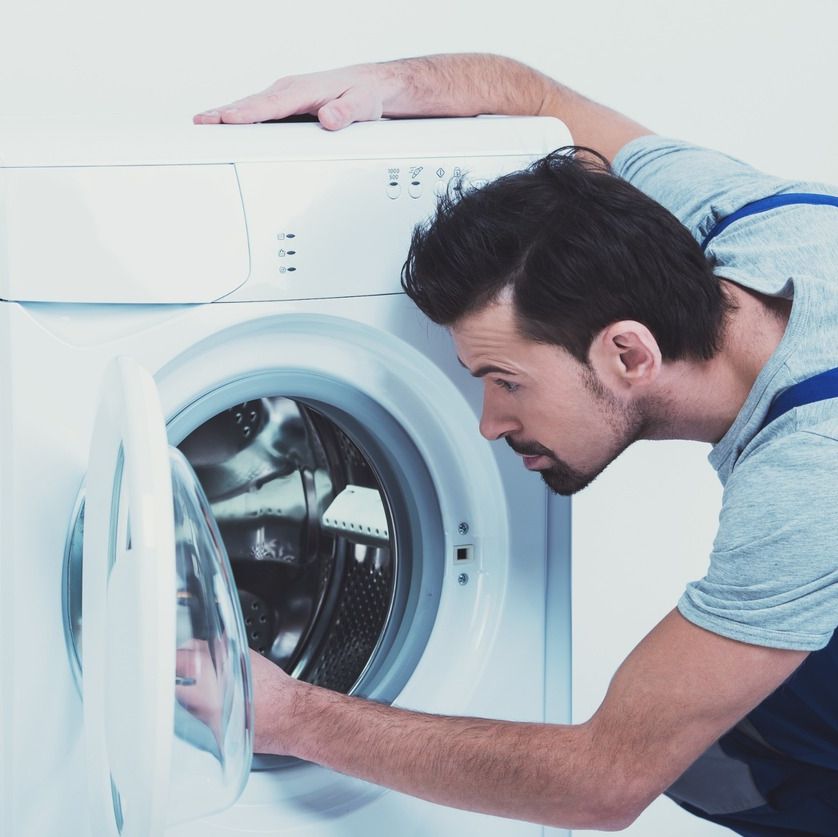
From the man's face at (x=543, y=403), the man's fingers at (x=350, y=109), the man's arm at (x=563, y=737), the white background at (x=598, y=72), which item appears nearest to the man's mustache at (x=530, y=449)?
the man's face at (x=543, y=403)

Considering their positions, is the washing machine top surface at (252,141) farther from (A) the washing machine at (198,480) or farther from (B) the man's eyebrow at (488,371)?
(B) the man's eyebrow at (488,371)

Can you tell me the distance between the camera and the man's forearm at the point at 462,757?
1122 millimetres

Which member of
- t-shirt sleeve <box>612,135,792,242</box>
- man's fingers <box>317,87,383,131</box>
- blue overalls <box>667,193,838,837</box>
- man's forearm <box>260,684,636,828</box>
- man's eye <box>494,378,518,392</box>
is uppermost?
man's fingers <box>317,87,383,131</box>

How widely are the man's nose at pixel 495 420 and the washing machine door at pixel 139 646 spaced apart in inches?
13.3

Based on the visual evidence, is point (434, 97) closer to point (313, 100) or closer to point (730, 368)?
point (313, 100)

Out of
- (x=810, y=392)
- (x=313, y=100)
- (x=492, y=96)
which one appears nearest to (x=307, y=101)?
(x=313, y=100)

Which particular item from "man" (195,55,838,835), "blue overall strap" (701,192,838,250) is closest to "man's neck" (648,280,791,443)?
"man" (195,55,838,835)

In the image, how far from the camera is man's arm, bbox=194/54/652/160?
1287 mm

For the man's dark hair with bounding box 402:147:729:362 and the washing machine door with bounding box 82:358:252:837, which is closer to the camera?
the washing machine door with bounding box 82:358:252:837

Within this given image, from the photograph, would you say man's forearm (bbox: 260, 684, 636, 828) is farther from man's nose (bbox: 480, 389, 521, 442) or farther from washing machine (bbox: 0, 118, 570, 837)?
man's nose (bbox: 480, 389, 521, 442)

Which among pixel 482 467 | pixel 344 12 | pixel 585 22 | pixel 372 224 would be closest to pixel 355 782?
pixel 482 467

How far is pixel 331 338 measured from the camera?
122cm

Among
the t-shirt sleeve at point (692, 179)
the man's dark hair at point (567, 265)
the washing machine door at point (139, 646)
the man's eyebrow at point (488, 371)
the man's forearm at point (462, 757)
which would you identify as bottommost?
the man's forearm at point (462, 757)

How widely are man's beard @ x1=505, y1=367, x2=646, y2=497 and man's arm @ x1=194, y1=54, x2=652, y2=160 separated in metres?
0.38
